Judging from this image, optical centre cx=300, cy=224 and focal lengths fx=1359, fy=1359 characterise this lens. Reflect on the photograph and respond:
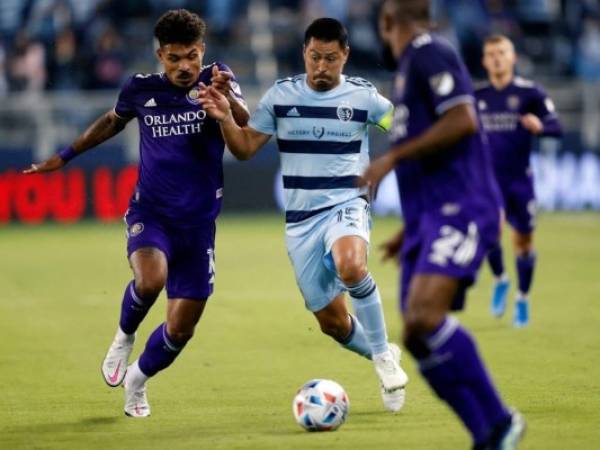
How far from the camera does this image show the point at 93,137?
8555mm

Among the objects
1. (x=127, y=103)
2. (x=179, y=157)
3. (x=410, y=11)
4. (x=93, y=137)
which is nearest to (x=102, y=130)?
(x=93, y=137)

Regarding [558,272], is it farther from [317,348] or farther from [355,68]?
[355,68]

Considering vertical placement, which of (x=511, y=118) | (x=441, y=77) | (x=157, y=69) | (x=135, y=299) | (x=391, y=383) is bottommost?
(x=157, y=69)

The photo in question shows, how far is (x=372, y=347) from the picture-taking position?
8234 millimetres

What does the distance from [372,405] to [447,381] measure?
7.68 feet

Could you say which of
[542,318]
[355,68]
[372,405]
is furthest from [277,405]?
[355,68]

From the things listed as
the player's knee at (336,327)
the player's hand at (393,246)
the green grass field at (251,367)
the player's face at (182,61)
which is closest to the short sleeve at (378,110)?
the player's face at (182,61)

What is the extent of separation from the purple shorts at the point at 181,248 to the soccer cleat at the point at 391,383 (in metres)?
1.13

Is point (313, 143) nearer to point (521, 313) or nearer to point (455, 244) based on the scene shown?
point (455, 244)

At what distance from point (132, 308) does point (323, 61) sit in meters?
1.91

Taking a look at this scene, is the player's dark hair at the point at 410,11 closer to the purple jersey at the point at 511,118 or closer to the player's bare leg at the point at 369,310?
the player's bare leg at the point at 369,310

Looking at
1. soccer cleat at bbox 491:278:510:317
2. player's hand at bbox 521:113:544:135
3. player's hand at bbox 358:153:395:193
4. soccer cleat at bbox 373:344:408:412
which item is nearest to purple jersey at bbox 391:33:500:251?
player's hand at bbox 358:153:395:193

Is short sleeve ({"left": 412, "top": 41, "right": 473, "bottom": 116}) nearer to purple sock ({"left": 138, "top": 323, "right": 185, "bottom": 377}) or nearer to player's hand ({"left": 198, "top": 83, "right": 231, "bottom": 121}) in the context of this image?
player's hand ({"left": 198, "top": 83, "right": 231, "bottom": 121})

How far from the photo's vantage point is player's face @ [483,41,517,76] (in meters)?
12.6
